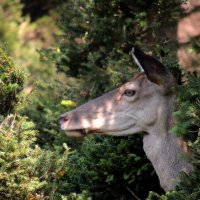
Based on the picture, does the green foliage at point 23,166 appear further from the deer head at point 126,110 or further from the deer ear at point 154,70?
the deer ear at point 154,70

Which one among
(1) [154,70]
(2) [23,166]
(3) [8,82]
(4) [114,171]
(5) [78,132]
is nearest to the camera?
(2) [23,166]

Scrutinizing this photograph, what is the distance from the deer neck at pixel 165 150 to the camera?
5930 mm

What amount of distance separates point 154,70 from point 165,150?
2.34 feet

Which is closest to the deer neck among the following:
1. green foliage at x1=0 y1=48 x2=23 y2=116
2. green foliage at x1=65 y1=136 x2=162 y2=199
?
green foliage at x1=65 y1=136 x2=162 y2=199

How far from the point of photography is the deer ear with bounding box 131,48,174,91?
594 centimetres

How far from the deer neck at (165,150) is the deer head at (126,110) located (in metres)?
0.06

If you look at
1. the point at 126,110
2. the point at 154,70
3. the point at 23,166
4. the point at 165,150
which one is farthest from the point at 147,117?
the point at 23,166

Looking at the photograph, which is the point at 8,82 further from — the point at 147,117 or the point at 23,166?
the point at 147,117

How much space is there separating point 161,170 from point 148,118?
48cm

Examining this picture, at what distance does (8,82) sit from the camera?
611cm

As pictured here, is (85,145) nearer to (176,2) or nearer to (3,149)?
(3,149)

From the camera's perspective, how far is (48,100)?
367 inches

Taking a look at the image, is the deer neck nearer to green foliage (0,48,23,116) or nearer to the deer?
the deer

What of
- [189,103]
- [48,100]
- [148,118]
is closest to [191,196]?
[189,103]
